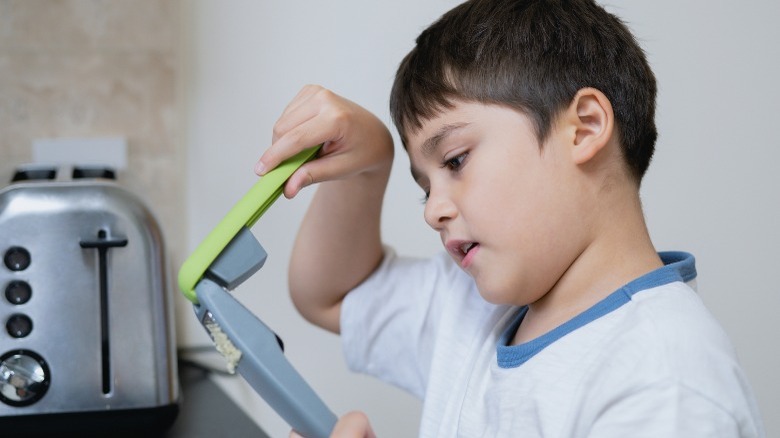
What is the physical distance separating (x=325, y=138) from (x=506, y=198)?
0.20 m

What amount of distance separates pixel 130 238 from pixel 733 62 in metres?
0.74

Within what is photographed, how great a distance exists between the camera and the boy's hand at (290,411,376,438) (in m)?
0.72

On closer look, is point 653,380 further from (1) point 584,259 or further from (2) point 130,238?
(2) point 130,238

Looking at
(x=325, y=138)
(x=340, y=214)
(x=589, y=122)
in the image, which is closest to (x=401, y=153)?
(x=340, y=214)

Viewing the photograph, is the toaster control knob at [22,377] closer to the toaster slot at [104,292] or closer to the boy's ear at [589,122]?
the toaster slot at [104,292]

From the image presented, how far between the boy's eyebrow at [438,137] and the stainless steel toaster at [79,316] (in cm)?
40

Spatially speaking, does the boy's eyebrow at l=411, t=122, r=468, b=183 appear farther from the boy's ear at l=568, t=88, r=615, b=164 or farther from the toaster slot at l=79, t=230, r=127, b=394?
the toaster slot at l=79, t=230, r=127, b=394

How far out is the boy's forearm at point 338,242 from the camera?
0.97 meters

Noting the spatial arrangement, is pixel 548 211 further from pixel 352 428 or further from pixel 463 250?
pixel 352 428

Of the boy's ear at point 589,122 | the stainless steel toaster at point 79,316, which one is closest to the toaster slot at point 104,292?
the stainless steel toaster at point 79,316

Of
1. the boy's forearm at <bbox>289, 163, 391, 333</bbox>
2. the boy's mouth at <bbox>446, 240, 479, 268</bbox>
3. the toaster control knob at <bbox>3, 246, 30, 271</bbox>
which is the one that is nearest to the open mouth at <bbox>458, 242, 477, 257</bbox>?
the boy's mouth at <bbox>446, 240, 479, 268</bbox>

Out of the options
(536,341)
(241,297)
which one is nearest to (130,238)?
(241,297)

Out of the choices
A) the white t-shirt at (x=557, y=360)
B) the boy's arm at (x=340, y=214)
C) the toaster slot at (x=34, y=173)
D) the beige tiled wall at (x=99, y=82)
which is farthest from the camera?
the beige tiled wall at (x=99, y=82)

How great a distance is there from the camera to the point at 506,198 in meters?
0.72
